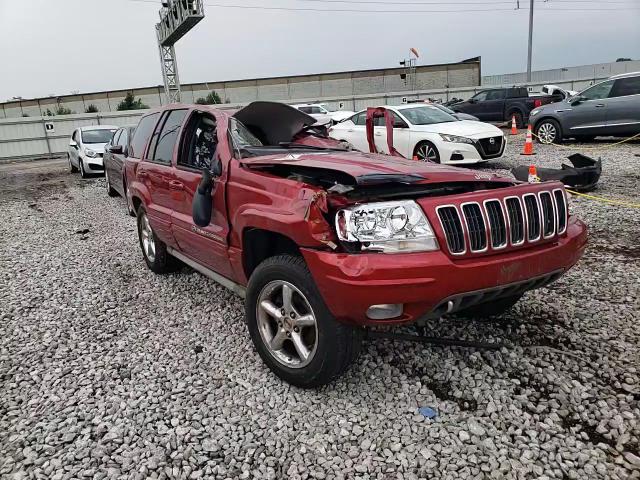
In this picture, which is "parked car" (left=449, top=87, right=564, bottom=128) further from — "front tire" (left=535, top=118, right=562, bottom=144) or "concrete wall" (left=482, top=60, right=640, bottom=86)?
"concrete wall" (left=482, top=60, right=640, bottom=86)

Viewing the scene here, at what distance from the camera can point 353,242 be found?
2.62m

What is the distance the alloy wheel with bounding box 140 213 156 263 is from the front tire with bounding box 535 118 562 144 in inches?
488

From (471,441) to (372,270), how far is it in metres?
1.02

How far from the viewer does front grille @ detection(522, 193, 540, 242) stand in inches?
115

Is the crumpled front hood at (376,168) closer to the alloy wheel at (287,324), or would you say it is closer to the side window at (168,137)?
the alloy wheel at (287,324)

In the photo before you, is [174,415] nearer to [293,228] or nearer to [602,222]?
[293,228]

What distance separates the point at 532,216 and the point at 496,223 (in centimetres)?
33

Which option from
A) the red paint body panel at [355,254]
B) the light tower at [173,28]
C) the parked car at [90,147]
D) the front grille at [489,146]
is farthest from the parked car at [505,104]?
the red paint body panel at [355,254]

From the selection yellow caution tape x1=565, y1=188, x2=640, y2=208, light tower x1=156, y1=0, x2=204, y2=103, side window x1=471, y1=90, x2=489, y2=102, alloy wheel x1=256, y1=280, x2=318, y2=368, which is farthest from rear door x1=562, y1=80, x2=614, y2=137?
light tower x1=156, y1=0, x2=204, y2=103

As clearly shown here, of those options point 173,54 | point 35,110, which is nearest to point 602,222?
point 173,54

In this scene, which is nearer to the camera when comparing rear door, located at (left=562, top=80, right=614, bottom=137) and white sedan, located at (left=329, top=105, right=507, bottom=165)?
white sedan, located at (left=329, top=105, right=507, bottom=165)

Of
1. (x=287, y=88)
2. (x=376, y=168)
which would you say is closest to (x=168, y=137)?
(x=376, y=168)

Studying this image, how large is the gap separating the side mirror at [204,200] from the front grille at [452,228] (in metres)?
1.77

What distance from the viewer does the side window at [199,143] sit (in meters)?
4.07
